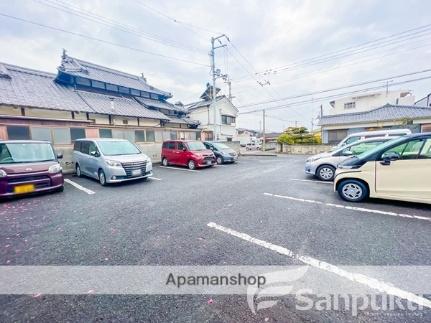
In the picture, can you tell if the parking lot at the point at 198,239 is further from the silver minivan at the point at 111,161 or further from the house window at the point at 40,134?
the house window at the point at 40,134

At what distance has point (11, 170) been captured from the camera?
4906 mm

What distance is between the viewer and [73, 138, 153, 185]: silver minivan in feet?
21.1

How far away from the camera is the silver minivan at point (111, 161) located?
6445 mm

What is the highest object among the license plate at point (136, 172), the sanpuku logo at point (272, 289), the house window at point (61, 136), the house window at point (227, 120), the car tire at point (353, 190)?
the house window at point (227, 120)

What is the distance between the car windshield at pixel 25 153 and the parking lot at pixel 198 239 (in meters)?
1.24

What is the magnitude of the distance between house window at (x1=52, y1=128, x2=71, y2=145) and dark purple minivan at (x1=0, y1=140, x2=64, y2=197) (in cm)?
418

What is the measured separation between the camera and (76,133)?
33.4 ft

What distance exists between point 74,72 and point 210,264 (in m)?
18.1

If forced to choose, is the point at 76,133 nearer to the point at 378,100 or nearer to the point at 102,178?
the point at 102,178

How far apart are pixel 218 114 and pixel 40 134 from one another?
1896cm

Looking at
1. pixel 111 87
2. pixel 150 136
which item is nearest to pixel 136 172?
pixel 150 136

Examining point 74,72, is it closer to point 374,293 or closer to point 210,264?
point 210,264

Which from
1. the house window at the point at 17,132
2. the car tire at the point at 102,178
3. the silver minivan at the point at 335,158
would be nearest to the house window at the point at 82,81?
the house window at the point at 17,132

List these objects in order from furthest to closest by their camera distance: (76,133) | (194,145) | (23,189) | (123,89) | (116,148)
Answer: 1. (123,89)
2. (194,145)
3. (76,133)
4. (116,148)
5. (23,189)
